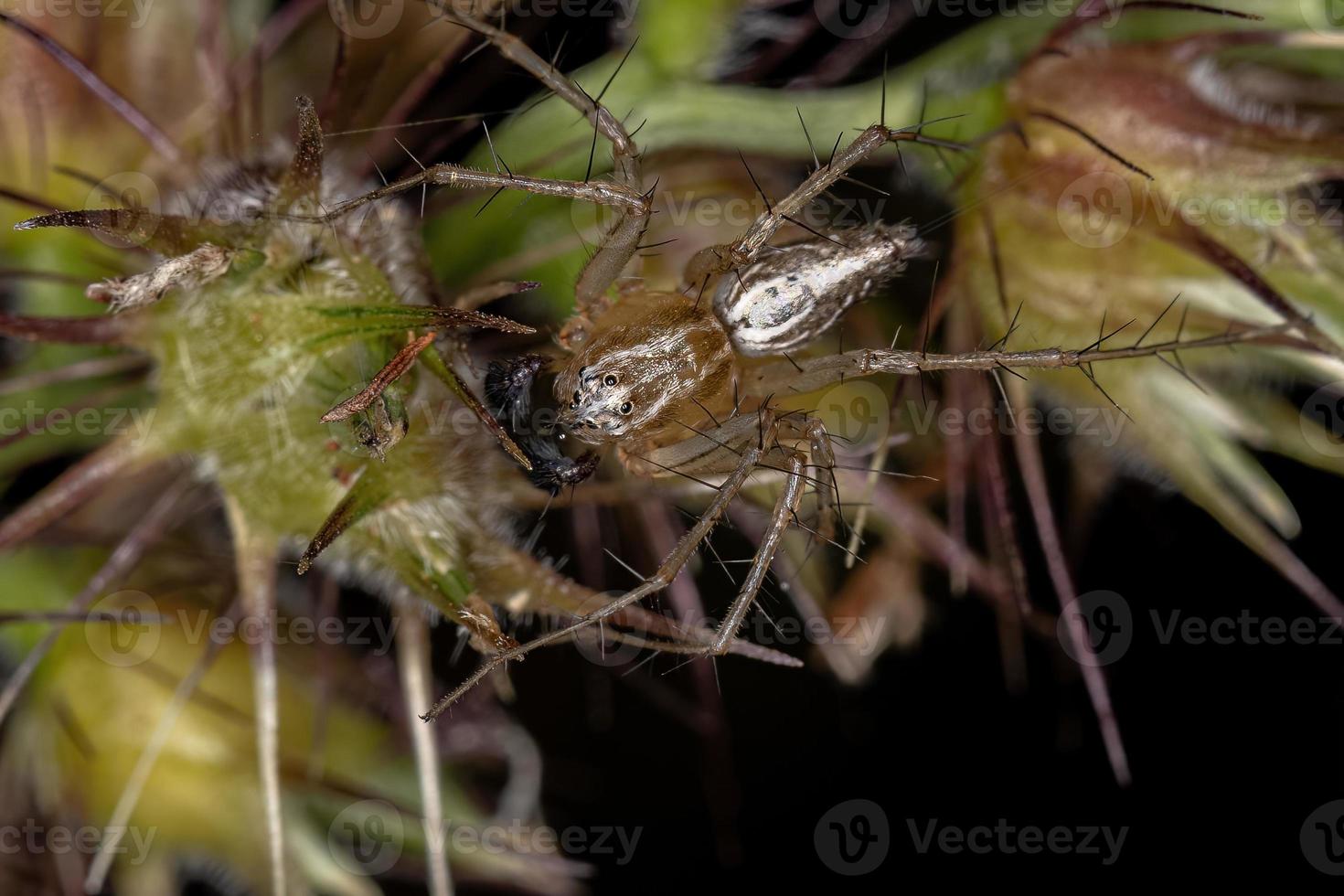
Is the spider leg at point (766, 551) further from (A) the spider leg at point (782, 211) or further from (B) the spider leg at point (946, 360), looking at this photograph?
(A) the spider leg at point (782, 211)

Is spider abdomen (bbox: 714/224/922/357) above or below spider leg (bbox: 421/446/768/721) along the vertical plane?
above

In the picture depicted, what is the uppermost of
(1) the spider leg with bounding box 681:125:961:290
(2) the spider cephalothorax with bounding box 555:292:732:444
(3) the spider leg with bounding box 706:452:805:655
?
(1) the spider leg with bounding box 681:125:961:290

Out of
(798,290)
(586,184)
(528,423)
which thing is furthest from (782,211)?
(528,423)

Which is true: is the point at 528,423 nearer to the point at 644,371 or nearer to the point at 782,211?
the point at 644,371

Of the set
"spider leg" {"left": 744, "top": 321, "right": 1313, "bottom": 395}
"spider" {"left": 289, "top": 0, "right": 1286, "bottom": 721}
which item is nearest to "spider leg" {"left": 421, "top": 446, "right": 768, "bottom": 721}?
"spider" {"left": 289, "top": 0, "right": 1286, "bottom": 721}

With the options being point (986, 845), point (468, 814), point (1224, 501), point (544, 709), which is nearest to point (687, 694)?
point (544, 709)

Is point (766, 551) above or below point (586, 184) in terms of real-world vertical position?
below

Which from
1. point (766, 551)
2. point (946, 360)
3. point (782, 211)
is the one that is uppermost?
point (782, 211)

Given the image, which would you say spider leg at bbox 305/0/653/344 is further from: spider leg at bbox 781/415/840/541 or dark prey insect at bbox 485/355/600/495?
spider leg at bbox 781/415/840/541

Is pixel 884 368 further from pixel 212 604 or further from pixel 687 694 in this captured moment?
pixel 687 694
